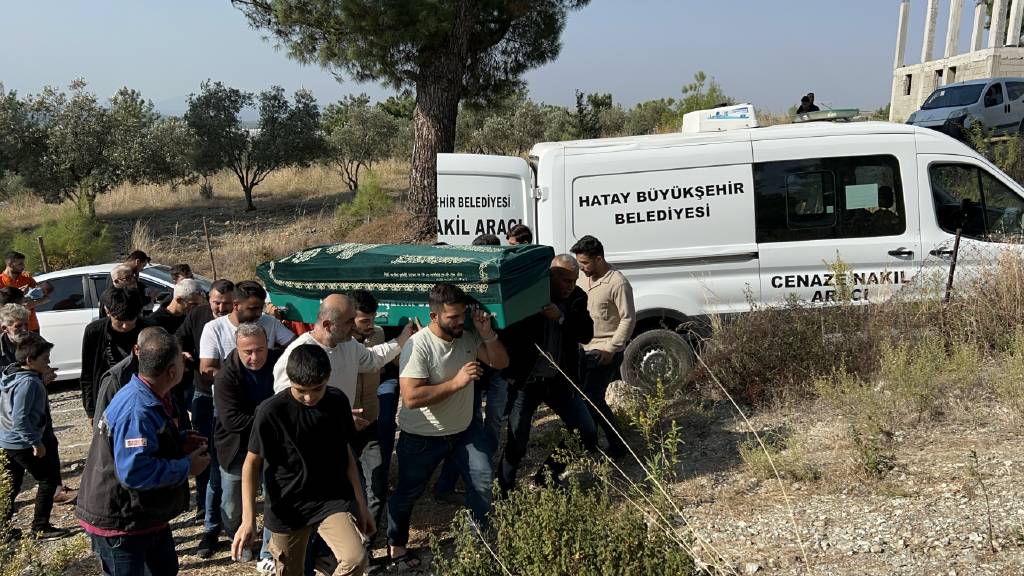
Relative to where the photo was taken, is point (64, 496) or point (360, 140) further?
point (360, 140)

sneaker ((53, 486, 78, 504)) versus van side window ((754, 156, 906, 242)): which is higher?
van side window ((754, 156, 906, 242))

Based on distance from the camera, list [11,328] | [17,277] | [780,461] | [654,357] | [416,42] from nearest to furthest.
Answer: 1. [780,461]
2. [11,328]
3. [654,357]
4. [17,277]
5. [416,42]

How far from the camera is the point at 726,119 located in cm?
844

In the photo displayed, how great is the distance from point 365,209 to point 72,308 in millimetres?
9038

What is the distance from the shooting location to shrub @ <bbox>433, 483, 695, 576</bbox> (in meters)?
3.39

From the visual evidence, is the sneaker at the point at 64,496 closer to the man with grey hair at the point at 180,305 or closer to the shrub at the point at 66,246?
the man with grey hair at the point at 180,305

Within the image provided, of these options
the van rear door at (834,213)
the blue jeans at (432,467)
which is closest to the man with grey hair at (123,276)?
the blue jeans at (432,467)

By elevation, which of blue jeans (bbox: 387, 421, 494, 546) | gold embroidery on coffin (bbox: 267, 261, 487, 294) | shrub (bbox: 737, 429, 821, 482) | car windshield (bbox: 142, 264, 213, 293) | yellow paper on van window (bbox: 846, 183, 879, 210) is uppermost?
yellow paper on van window (bbox: 846, 183, 879, 210)

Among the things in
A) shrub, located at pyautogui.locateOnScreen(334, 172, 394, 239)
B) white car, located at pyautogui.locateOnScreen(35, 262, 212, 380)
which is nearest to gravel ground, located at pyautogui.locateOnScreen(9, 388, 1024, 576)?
white car, located at pyautogui.locateOnScreen(35, 262, 212, 380)

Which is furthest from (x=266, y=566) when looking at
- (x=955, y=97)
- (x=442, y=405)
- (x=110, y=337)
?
(x=955, y=97)

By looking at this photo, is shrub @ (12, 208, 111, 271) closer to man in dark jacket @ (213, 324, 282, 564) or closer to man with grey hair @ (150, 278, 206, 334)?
man with grey hair @ (150, 278, 206, 334)

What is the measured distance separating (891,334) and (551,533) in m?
4.27

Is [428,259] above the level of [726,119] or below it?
below

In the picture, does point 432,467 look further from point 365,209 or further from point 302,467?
point 365,209
